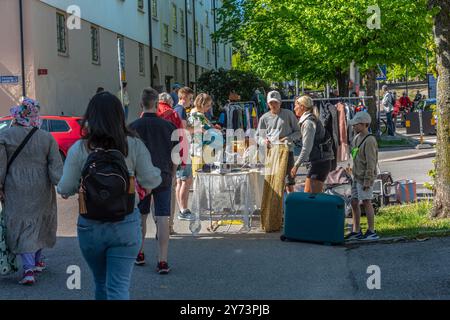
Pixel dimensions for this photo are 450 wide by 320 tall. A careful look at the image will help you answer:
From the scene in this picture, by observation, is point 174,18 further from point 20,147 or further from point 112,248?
point 112,248

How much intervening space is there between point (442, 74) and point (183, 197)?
4019 mm

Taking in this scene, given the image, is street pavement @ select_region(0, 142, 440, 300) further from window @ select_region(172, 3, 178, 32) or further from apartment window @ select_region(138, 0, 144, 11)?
window @ select_region(172, 3, 178, 32)

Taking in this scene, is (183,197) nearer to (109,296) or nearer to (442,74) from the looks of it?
(442,74)

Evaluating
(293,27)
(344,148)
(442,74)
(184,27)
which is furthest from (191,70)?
(442,74)

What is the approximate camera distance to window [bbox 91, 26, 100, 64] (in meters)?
29.6

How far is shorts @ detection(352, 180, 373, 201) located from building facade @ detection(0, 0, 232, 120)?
965 centimetres

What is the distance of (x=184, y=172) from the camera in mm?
11133

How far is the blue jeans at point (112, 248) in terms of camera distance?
16.1ft

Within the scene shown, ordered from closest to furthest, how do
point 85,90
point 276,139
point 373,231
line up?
1. point 373,231
2. point 276,139
3. point 85,90

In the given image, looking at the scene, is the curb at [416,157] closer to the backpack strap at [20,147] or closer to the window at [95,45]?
the window at [95,45]

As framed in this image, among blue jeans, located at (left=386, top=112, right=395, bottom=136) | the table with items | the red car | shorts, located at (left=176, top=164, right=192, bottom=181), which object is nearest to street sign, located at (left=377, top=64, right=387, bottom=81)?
blue jeans, located at (left=386, top=112, right=395, bottom=136)

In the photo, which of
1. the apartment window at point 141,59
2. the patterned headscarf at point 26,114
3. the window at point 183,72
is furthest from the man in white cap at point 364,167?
the window at point 183,72
